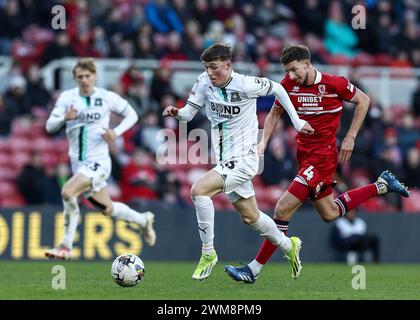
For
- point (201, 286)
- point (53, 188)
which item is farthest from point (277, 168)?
point (201, 286)

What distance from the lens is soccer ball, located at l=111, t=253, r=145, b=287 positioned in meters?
10.8

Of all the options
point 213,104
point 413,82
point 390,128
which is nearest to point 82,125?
point 213,104

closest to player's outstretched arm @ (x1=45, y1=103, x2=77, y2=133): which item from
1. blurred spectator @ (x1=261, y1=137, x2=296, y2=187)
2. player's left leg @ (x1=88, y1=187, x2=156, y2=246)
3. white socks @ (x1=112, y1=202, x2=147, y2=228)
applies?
player's left leg @ (x1=88, y1=187, x2=156, y2=246)

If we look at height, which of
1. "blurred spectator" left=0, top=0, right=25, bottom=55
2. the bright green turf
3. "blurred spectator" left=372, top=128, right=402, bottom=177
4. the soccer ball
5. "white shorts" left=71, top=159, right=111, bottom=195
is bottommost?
the bright green turf

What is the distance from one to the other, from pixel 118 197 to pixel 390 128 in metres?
6.10

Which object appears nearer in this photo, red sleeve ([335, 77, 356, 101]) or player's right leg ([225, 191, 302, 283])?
player's right leg ([225, 191, 302, 283])

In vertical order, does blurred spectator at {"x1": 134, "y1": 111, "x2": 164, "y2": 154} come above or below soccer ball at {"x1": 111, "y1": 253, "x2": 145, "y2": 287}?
above

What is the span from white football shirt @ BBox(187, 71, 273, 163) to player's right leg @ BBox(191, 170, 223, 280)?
1.13 feet

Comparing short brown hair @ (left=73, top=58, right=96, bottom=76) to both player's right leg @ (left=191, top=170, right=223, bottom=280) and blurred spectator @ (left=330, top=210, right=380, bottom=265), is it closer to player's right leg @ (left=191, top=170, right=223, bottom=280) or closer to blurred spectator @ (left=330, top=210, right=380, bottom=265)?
player's right leg @ (left=191, top=170, right=223, bottom=280)

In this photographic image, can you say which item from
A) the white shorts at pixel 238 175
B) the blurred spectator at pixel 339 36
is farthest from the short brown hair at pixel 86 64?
the blurred spectator at pixel 339 36

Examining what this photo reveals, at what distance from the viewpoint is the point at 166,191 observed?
1948 centimetres

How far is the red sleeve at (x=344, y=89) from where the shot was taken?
1229cm

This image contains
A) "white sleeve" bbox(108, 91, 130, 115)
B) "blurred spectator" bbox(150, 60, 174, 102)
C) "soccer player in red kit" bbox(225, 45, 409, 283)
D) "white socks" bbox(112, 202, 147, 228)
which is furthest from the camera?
"blurred spectator" bbox(150, 60, 174, 102)
